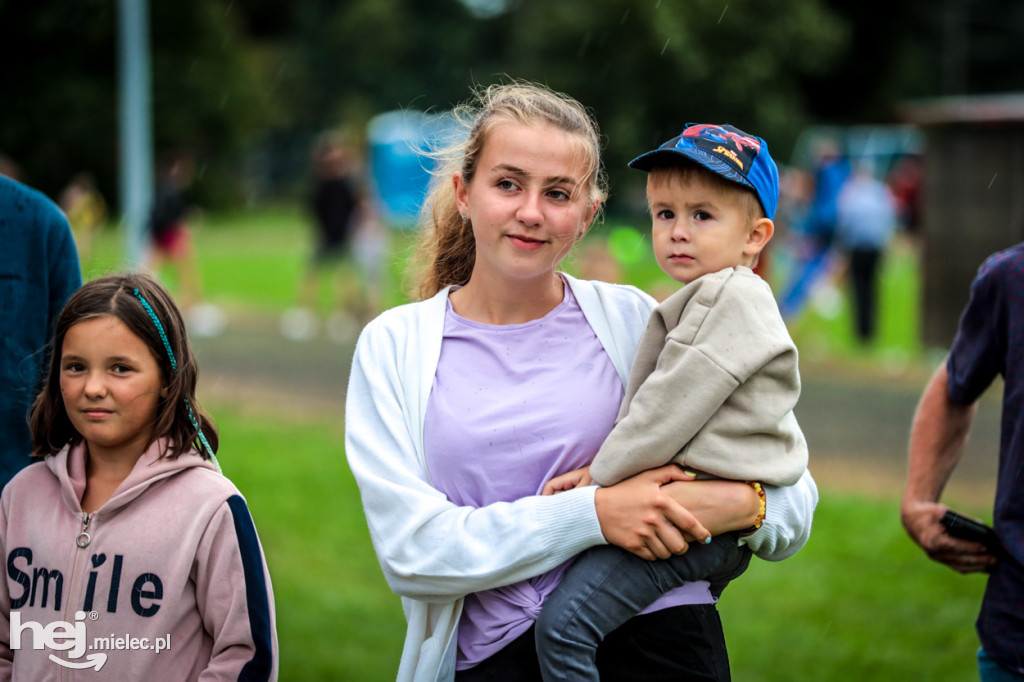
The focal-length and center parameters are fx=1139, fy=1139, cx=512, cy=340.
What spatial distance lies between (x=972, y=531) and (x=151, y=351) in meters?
2.06

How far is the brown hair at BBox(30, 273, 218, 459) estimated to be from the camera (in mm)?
2535

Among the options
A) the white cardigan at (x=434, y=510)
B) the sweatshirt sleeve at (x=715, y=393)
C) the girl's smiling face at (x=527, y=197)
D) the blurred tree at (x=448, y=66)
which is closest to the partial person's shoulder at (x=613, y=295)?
the white cardigan at (x=434, y=510)

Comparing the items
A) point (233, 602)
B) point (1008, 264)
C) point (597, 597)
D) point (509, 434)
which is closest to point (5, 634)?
point (233, 602)

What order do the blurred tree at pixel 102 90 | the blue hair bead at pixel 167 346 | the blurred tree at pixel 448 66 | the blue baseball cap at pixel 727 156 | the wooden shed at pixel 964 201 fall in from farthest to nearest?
the blurred tree at pixel 102 90 → the blurred tree at pixel 448 66 → the wooden shed at pixel 964 201 → the blue hair bead at pixel 167 346 → the blue baseball cap at pixel 727 156

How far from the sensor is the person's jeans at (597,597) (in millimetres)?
→ 2357

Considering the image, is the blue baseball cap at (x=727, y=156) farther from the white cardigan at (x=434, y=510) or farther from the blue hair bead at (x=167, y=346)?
the blue hair bead at (x=167, y=346)

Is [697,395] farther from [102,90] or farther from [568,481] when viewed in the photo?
[102,90]

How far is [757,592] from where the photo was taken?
5.98m

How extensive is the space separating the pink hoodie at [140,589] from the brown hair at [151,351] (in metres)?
0.12

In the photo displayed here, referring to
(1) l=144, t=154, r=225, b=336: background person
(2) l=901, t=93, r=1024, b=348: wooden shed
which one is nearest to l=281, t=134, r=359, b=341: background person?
(1) l=144, t=154, r=225, b=336: background person

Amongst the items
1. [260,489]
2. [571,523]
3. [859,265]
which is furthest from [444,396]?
[859,265]

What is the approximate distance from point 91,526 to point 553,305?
1.13 meters

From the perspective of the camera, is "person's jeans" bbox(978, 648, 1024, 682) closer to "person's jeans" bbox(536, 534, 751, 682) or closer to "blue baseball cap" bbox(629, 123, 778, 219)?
"person's jeans" bbox(536, 534, 751, 682)

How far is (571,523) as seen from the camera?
2.37 m
